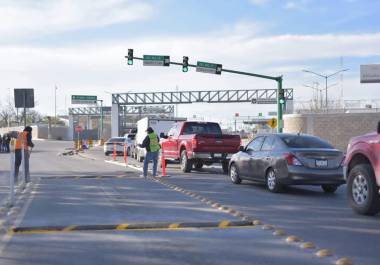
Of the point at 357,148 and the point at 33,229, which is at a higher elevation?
the point at 357,148

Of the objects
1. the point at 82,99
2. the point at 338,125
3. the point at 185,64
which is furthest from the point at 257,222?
the point at 82,99

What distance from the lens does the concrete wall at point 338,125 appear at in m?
48.4

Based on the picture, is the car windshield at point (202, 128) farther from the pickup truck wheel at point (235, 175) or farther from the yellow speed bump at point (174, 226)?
the yellow speed bump at point (174, 226)

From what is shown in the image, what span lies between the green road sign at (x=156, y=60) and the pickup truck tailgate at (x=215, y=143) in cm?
1682

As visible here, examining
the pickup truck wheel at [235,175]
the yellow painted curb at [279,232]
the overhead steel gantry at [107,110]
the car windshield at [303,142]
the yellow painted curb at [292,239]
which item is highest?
the overhead steel gantry at [107,110]

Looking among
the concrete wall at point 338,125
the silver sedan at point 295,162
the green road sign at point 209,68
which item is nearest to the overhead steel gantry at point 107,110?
the concrete wall at point 338,125

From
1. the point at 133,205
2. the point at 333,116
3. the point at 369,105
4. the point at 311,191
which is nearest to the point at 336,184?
the point at 311,191

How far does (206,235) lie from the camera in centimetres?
841

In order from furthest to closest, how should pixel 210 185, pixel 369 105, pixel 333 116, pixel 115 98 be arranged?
pixel 115 98
pixel 369 105
pixel 333 116
pixel 210 185

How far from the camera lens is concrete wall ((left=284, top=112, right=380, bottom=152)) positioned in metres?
48.4

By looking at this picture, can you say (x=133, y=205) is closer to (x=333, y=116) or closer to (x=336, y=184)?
(x=336, y=184)

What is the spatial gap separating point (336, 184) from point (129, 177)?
24.2 ft

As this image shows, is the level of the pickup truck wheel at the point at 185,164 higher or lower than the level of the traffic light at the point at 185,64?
lower

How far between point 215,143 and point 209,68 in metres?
18.3
